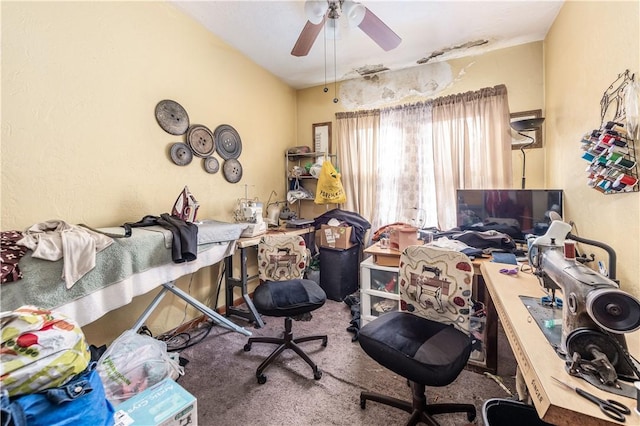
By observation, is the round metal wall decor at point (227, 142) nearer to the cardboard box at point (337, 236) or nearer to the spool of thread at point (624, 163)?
the cardboard box at point (337, 236)

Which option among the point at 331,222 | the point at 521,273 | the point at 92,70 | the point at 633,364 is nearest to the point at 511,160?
the point at 521,273

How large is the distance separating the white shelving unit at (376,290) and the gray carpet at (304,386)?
0.31 metres

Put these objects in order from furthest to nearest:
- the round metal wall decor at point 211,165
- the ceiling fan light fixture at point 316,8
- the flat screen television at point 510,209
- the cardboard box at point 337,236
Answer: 1. the cardboard box at point 337,236
2. the round metal wall decor at point 211,165
3. the flat screen television at point 510,209
4. the ceiling fan light fixture at point 316,8

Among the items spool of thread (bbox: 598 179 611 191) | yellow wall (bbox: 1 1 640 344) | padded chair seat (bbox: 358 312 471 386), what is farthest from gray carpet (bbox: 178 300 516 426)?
spool of thread (bbox: 598 179 611 191)

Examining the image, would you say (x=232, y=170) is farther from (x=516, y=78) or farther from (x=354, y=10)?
(x=516, y=78)

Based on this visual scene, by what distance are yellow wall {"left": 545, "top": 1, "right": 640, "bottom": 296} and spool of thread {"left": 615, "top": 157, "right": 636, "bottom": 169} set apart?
47 mm

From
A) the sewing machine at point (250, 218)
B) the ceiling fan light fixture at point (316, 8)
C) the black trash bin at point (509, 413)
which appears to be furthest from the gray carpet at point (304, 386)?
the ceiling fan light fixture at point (316, 8)

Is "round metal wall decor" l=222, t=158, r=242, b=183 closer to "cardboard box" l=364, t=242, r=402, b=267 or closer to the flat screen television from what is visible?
"cardboard box" l=364, t=242, r=402, b=267

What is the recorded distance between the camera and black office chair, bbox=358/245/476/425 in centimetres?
122

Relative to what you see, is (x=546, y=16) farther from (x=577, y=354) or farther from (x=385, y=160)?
(x=577, y=354)

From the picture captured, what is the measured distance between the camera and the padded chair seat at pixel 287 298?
183cm

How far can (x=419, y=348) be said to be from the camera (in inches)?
50.3

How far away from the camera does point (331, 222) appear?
10.6 ft

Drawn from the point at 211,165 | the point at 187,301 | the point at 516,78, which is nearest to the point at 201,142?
the point at 211,165
